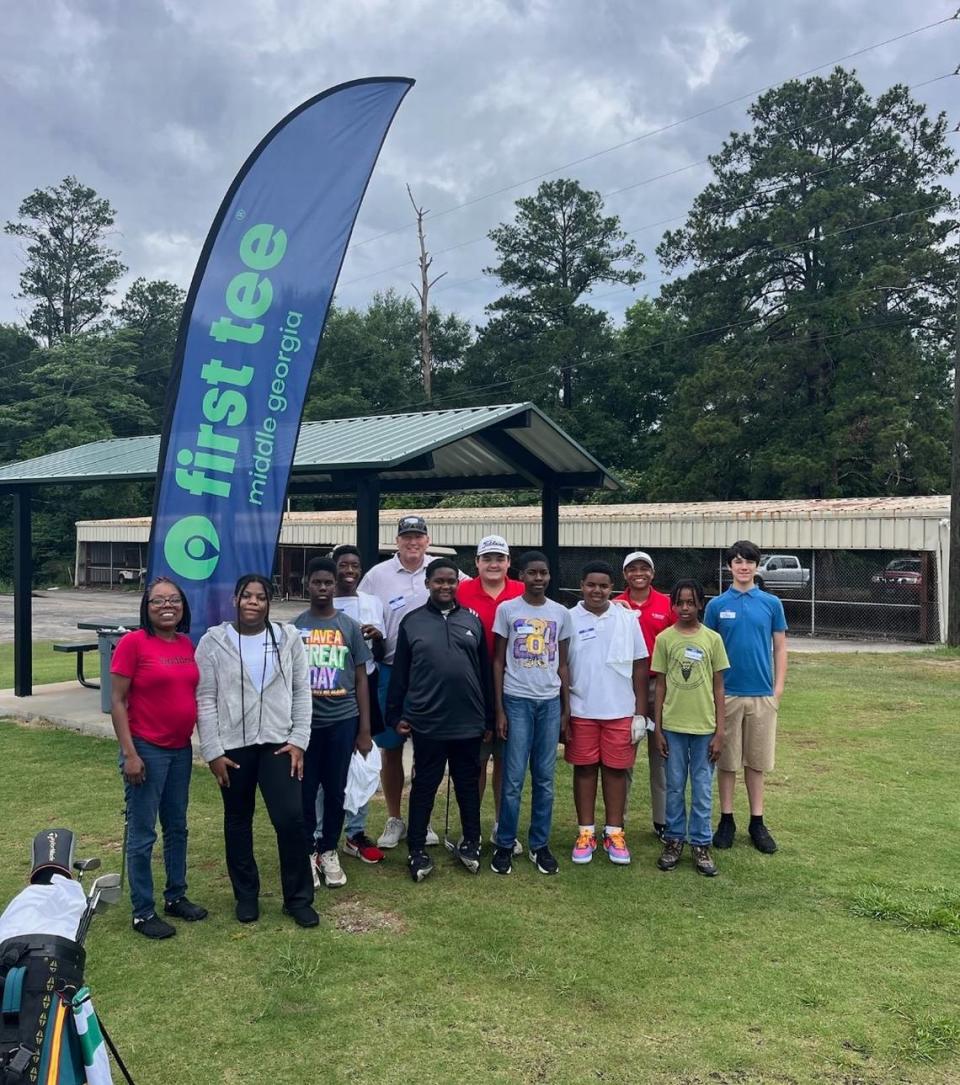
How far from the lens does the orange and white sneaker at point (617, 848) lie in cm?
477

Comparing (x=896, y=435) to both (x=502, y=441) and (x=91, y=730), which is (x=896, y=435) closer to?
(x=502, y=441)

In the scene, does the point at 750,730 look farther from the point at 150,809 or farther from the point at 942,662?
the point at 942,662

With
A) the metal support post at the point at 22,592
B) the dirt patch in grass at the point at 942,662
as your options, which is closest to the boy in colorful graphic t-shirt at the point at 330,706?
the metal support post at the point at 22,592

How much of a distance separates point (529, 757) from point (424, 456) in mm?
3830

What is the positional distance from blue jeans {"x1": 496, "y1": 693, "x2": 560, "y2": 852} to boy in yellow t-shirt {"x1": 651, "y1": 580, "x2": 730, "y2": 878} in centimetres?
60

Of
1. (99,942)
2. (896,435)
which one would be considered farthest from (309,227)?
(896,435)

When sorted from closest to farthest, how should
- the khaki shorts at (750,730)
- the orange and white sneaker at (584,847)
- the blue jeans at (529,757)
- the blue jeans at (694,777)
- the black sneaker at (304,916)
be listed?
the black sneaker at (304,916), the blue jeans at (529,757), the blue jeans at (694,777), the orange and white sneaker at (584,847), the khaki shorts at (750,730)

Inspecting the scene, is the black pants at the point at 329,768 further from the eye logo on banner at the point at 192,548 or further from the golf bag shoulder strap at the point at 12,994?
the golf bag shoulder strap at the point at 12,994

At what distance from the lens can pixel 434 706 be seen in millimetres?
4402

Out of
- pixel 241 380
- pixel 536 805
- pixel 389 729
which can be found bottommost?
pixel 536 805

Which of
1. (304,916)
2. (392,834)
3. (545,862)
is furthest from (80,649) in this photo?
(545,862)

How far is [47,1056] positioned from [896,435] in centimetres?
3066

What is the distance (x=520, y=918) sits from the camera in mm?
4125

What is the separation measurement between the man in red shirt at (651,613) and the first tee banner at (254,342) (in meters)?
2.32
